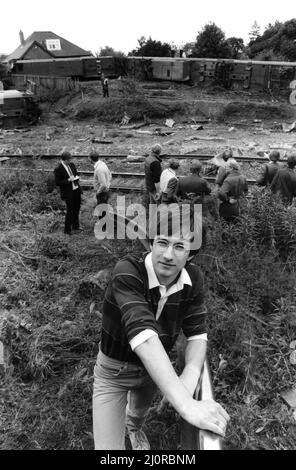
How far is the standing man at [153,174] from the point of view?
24.7ft

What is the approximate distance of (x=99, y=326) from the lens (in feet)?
14.6

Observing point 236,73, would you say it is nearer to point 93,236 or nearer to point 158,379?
point 93,236

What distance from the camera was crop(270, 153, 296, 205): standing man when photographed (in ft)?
21.4

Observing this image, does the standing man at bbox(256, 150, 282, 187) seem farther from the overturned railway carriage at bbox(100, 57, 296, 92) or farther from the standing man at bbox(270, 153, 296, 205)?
the overturned railway carriage at bbox(100, 57, 296, 92)

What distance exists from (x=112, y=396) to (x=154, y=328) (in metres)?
0.85

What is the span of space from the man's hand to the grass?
1.47 metres

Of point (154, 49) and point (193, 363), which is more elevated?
point (154, 49)

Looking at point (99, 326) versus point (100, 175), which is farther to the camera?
point (100, 175)

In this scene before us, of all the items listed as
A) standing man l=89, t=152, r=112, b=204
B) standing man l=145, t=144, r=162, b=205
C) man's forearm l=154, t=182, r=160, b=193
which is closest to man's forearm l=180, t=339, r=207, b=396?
standing man l=89, t=152, r=112, b=204

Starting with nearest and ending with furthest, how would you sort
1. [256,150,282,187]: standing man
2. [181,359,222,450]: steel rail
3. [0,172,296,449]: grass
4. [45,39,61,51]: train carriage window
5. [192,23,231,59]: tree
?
A: [181,359,222,450]: steel rail < [0,172,296,449]: grass < [256,150,282,187]: standing man < [192,23,231,59]: tree < [45,39,61,51]: train carriage window

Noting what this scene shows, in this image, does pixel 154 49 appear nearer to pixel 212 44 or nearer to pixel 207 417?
pixel 212 44

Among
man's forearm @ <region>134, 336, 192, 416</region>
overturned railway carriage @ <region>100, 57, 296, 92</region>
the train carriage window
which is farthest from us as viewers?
the train carriage window

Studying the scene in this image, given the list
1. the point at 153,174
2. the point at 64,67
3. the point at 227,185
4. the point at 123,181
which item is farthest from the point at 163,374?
the point at 64,67

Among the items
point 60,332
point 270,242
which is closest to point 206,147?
point 270,242
